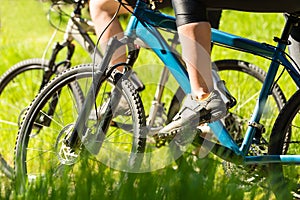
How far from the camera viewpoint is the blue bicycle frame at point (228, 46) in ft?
15.2

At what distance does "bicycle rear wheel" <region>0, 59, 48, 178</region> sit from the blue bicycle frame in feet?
4.03

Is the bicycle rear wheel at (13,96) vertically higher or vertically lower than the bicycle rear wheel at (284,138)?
higher

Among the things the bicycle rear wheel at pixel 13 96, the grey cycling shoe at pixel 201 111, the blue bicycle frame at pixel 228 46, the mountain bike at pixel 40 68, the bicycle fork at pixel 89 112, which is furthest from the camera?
the bicycle rear wheel at pixel 13 96

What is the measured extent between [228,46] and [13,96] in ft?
9.60

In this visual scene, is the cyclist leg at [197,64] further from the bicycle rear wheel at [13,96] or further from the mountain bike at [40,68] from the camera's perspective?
the bicycle rear wheel at [13,96]

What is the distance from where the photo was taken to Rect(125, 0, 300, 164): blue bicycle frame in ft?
15.2

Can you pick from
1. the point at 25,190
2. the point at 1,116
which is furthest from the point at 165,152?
the point at 1,116

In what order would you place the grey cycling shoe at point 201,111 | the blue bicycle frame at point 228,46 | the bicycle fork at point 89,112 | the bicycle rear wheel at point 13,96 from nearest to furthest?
the grey cycling shoe at point 201,111 → the blue bicycle frame at point 228,46 → the bicycle fork at point 89,112 → the bicycle rear wheel at point 13,96

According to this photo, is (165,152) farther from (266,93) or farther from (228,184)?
(228,184)

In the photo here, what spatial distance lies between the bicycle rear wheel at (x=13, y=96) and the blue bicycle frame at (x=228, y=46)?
4.03ft

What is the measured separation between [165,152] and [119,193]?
153cm

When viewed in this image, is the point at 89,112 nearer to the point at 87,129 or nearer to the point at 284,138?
the point at 87,129

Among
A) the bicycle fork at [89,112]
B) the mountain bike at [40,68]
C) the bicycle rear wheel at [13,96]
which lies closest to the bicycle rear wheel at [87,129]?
the bicycle fork at [89,112]

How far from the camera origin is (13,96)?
23.7ft
